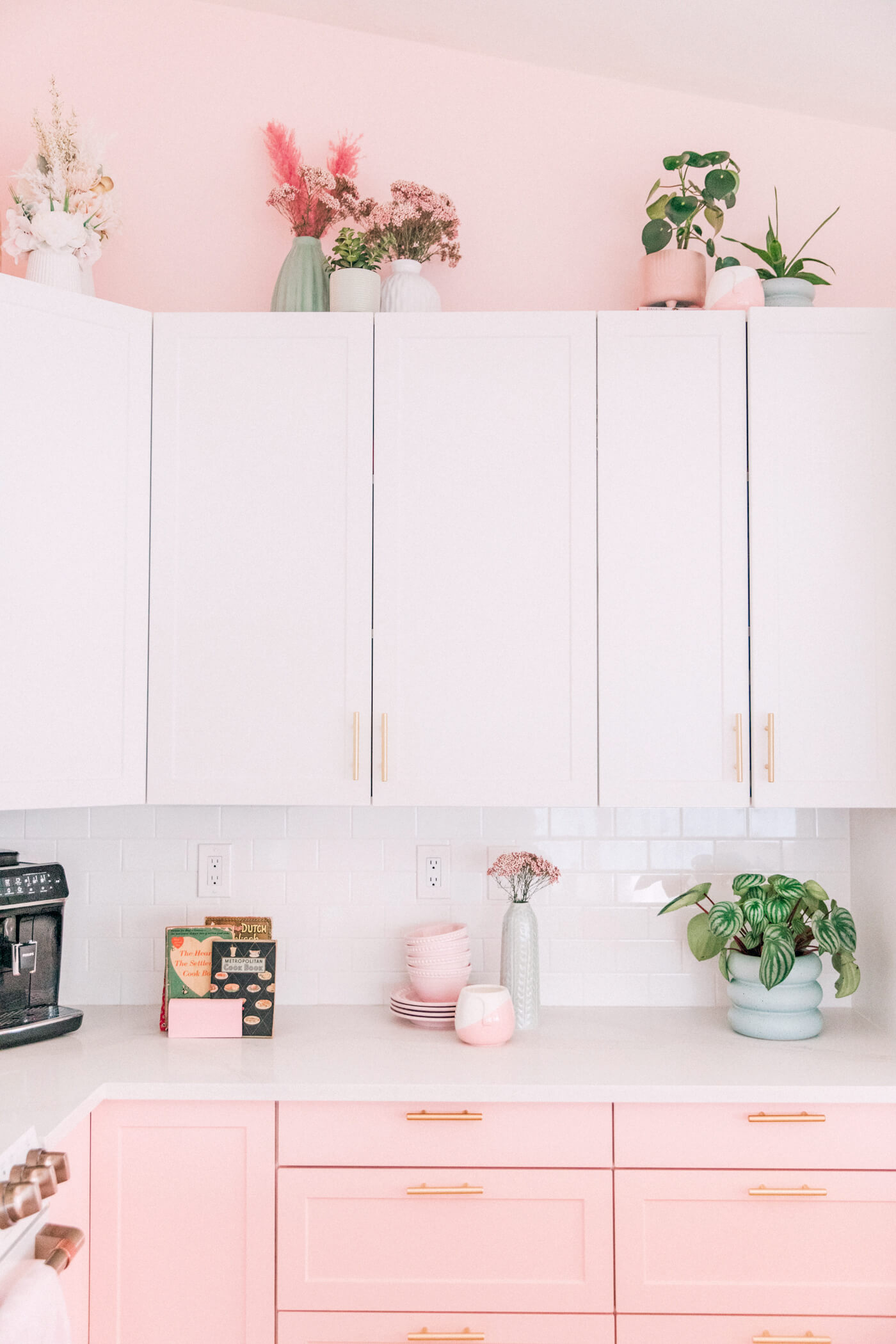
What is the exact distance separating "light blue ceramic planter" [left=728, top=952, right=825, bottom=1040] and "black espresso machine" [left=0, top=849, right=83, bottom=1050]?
1.45 m

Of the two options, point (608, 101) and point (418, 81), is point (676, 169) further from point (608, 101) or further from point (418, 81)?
point (418, 81)

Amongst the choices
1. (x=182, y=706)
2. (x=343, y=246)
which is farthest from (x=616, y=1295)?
(x=343, y=246)

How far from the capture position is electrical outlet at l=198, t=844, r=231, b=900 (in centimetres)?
246

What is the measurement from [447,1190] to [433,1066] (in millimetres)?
217

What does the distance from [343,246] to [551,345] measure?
56 cm

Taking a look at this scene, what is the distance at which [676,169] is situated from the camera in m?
2.44

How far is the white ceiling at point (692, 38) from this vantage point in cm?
214

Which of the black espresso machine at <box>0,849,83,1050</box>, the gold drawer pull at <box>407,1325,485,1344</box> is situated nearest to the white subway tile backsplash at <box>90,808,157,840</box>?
the black espresso machine at <box>0,849,83,1050</box>

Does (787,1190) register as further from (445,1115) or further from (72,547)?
(72,547)

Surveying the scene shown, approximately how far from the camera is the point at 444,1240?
6.06 ft

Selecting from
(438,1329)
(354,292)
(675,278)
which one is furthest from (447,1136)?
(675,278)

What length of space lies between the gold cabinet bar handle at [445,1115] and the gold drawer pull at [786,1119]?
1.67 ft

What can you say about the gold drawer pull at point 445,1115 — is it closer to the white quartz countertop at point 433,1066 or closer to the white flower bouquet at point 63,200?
the white quartz countertop at point 433,1066

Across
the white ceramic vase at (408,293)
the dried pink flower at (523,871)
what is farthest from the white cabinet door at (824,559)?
the white ceramic vase at (408,293)
